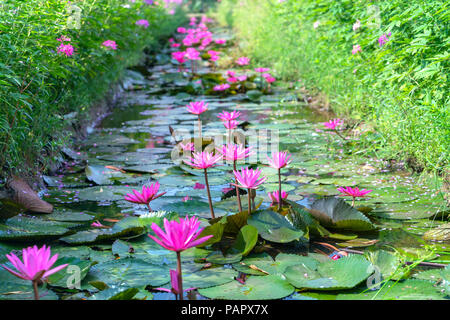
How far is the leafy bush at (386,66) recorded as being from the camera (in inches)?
97.1

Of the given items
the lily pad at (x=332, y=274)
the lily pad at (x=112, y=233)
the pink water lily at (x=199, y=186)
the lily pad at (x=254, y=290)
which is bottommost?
the lily pad at (x=254, y=290)

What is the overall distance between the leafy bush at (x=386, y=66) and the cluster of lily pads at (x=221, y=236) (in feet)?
1.03

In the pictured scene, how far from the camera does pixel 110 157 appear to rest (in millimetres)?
3590

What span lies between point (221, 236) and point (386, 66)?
1757 millimetres

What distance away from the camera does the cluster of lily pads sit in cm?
158

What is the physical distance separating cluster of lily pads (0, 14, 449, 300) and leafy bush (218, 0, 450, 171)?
31 centimetres

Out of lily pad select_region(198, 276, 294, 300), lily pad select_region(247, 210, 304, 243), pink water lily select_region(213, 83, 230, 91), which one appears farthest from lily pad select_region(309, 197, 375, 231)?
pink water lily select_region(213, 83, 230, 91)

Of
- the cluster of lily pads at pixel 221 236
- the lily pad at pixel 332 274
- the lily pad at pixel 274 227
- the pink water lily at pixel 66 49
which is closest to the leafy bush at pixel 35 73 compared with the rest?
the pink water lily at pixel 66 49

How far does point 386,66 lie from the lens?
305 cm

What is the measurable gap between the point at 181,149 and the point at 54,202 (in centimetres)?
117

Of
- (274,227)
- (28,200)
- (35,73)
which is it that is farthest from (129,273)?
(35,73)

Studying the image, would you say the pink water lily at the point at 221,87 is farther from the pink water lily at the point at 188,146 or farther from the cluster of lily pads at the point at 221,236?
the cluster of lily pads at the point at 221,236
